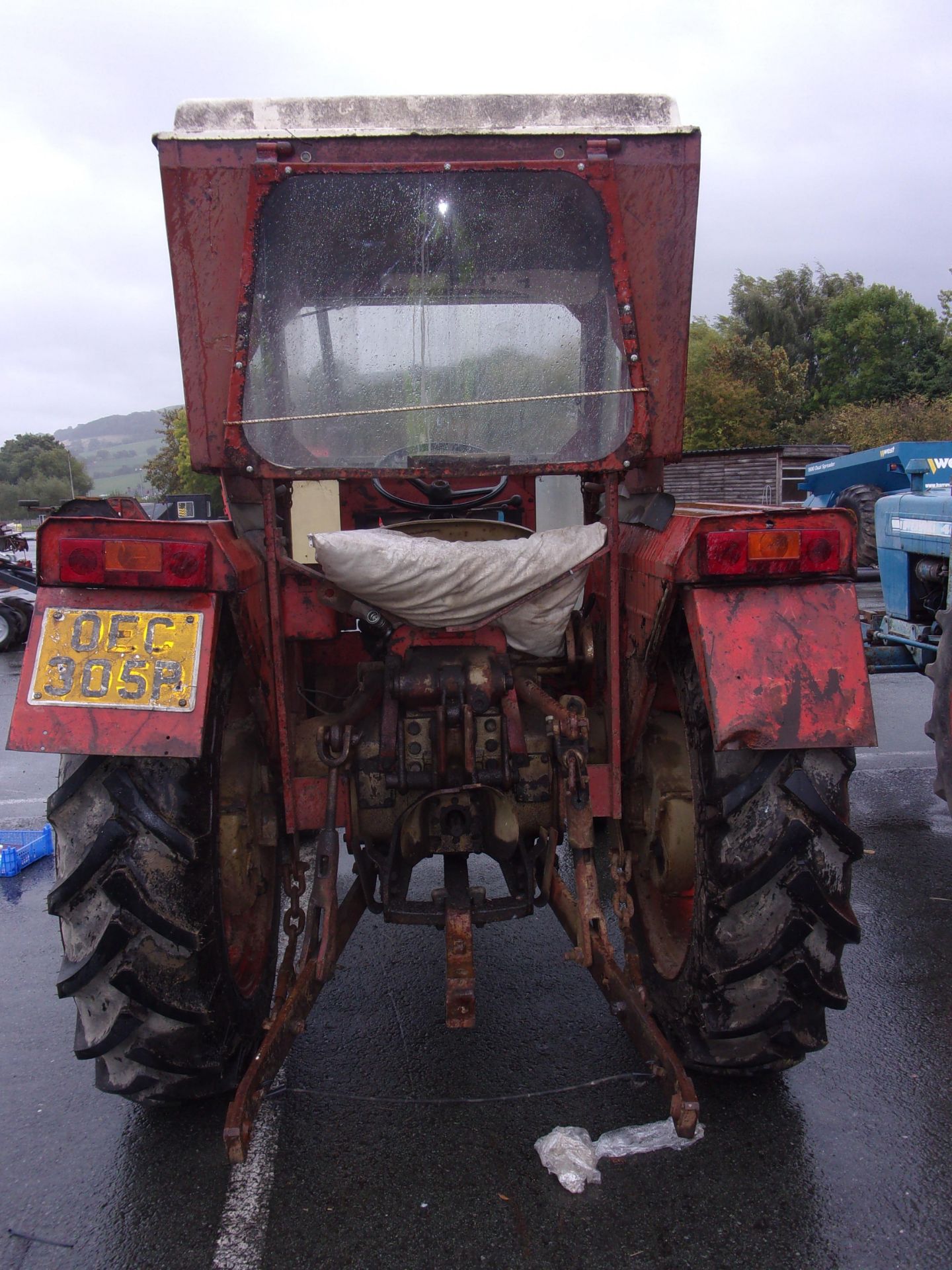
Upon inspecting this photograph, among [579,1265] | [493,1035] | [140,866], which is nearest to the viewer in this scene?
[579,1265]

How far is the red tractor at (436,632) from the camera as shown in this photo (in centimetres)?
228

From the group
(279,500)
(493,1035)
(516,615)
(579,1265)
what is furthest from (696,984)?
(279,500)

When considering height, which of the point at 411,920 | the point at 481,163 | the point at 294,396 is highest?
the point at 481,163

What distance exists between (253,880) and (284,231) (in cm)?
196

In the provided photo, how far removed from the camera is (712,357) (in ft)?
111

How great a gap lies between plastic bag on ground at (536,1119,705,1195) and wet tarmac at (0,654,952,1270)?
36 millimetres

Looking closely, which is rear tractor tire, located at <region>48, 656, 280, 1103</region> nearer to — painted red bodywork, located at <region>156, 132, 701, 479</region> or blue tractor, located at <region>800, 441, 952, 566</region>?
painted red bodywork, located at <region>156, 132, 701, 479</region>

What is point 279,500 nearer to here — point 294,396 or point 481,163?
point 294,396

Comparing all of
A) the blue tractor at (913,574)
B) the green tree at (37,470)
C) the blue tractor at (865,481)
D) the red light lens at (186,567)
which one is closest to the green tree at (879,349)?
the blue tractor at (865,481)

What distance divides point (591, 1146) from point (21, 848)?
3.48 m

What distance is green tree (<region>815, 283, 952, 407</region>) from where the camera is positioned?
121 feet

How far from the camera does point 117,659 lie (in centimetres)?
225

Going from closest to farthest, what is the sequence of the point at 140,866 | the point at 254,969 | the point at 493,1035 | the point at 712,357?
the point at 140,866 → the point at 254,969 → the point at 493,1035 → the point at 712,357

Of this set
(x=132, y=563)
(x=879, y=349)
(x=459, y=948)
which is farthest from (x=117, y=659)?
(x=879, y=349)
